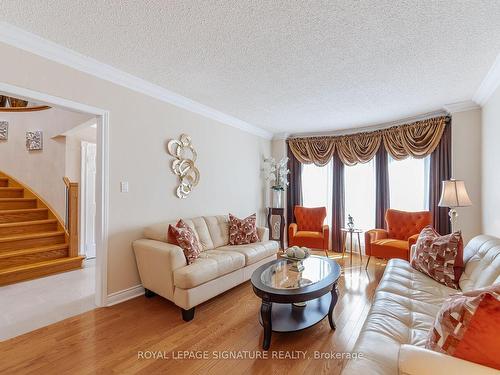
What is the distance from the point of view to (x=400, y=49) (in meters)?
2.20

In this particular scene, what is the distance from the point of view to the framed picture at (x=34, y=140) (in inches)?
181

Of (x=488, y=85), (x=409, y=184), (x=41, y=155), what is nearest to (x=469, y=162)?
(x=409, y=184)

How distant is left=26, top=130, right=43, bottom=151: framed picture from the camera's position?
4602 mm

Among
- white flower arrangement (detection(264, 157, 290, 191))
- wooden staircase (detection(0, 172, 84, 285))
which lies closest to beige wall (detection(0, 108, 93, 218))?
wooden staircase (detection(0, 172, 84, 285))

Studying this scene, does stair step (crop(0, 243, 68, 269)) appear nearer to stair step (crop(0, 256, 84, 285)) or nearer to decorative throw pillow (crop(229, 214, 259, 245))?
stair step (crop(0, 256, 84, 285))

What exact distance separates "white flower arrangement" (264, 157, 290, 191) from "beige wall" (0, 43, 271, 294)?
4.26ft

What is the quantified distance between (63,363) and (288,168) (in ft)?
14.9

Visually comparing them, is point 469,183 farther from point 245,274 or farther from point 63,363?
point 63,363

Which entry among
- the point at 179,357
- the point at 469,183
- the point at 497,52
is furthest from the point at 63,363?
the point at 469,183

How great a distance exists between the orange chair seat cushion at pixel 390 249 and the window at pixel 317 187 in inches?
57.7

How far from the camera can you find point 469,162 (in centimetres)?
348

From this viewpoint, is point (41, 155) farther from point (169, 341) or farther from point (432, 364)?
point (432, 364)

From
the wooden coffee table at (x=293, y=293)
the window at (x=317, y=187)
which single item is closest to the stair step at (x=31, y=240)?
the wooden coffee table at (x=293, y=293)

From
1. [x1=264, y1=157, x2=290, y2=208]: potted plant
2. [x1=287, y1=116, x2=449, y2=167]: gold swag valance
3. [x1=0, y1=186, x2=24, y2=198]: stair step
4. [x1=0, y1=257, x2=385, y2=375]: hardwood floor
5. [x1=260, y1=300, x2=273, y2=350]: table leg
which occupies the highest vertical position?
[x1=287, y1=116, x2=449, y2=167]: gold swag valance
